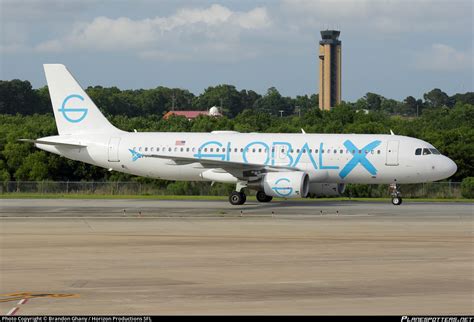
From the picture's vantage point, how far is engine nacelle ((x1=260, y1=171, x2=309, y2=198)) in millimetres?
45750

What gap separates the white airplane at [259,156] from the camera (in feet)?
157

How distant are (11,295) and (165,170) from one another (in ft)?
109

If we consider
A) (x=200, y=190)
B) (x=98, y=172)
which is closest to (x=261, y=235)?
(x=200, y=190)

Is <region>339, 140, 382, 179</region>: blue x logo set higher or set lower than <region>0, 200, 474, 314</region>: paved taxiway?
higher

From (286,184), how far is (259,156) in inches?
175

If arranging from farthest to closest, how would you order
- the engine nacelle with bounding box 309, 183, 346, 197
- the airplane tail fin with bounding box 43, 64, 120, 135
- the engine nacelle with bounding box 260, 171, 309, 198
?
the airplane tail fin with bounding box 43, 64, 120, 135
the engine nacelle with bounding box 309, 183, 346, 197
the engine nacelle with bounding box 260, 171, 309, 198

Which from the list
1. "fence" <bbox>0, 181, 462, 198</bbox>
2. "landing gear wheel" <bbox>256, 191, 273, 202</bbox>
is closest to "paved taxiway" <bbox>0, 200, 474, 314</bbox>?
"landing gear wheel" <bbox>256, 191, 273, 202</bbox>

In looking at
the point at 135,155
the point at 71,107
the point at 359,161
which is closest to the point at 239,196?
the point at 359,161

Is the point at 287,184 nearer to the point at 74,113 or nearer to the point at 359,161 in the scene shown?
the point at 359,161

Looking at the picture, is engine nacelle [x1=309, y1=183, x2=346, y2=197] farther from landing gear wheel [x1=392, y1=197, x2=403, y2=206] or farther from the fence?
the fence

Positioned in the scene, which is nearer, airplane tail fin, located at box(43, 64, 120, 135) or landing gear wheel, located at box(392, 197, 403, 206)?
landing gear wheel, located at box(392, 197, 403, 206)

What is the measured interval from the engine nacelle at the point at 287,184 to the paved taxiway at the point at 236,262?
295 cm

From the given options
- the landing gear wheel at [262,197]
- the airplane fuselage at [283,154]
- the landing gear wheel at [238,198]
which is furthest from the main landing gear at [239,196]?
the landing gear wheel at [262,197]

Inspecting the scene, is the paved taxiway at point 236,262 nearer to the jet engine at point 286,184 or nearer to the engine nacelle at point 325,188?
the jet engine at point 286,184
